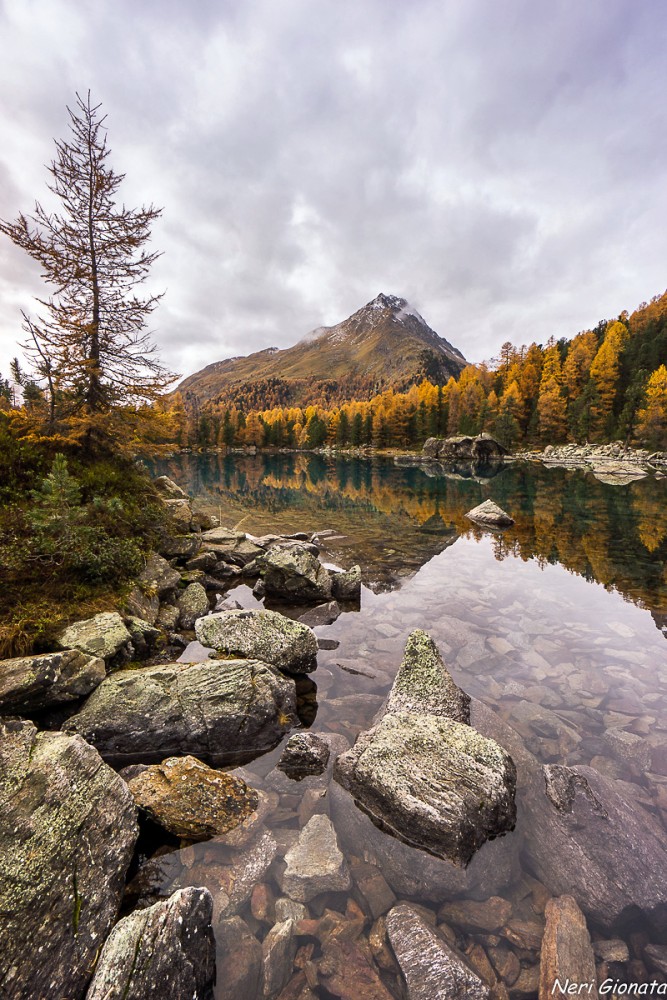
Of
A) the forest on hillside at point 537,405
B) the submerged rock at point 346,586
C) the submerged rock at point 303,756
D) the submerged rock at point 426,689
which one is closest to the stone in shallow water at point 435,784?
the submerged rock at point 303,756

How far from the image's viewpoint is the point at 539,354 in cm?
13838

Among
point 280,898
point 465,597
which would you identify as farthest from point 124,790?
point 465,597

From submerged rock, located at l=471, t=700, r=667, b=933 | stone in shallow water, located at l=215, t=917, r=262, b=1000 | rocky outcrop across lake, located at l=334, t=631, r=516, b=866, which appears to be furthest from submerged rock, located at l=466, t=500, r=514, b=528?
stone in shallow water, located at l=215, t=917, r=262, b=1000

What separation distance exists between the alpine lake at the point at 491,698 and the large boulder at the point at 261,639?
0.74m

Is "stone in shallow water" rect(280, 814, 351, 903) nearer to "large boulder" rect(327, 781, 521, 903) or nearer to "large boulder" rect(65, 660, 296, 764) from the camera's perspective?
"large boulder" rect(327, 781, 521, 903)

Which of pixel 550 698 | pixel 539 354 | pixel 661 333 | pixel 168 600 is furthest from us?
pixel 539 354

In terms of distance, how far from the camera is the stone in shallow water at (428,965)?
4.48 m

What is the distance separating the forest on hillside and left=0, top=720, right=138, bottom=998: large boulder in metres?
108

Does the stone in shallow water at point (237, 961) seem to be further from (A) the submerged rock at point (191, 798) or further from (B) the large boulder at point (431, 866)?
(B) the large boulder at point (431, 866)

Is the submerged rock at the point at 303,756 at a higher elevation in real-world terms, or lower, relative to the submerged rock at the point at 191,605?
lower

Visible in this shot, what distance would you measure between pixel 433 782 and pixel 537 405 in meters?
129

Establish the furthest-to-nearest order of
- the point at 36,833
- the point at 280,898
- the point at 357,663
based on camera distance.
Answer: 1. the point at 357,663
2. the point at 280,898
3. the point at 36,833

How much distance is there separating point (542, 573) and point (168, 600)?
1762cm

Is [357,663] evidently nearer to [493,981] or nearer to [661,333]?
[493,981]
